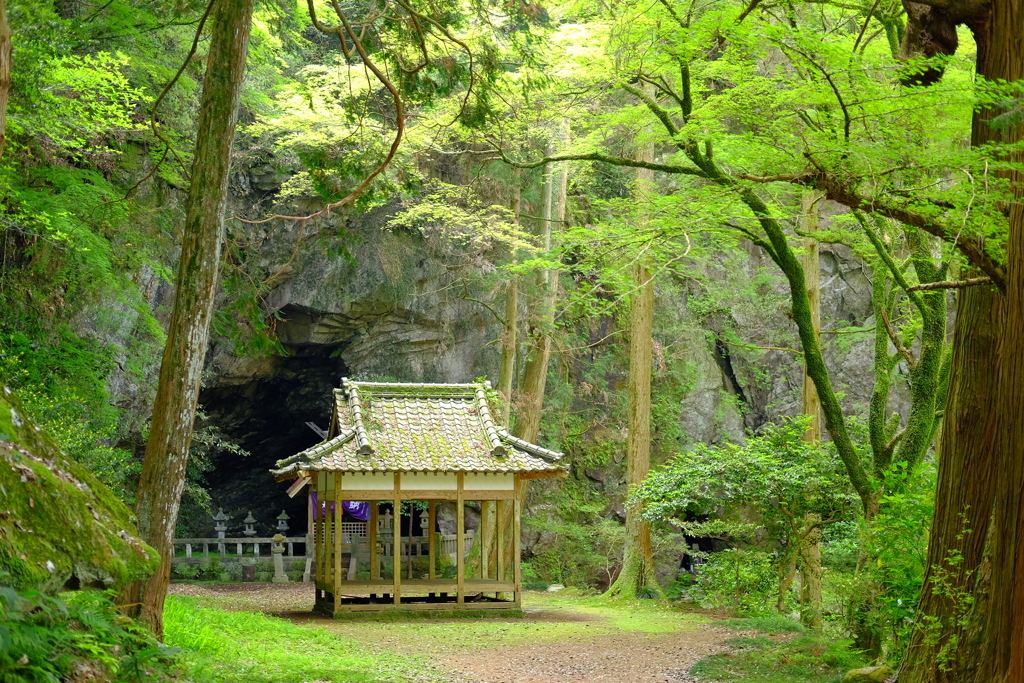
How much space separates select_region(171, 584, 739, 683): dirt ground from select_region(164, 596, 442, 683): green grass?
18.5 inches

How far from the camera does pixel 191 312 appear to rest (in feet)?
23.1

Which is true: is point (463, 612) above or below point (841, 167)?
below

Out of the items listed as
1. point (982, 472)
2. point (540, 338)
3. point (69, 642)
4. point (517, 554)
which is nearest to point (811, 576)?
point (517, 554)

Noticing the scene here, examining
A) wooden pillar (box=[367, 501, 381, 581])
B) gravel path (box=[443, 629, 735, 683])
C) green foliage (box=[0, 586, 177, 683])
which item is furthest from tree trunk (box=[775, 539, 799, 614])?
green foliage (box=[0, 586, 177, 683])

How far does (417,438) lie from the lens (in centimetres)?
1360

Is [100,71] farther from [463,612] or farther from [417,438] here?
[463,612]

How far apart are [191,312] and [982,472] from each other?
6182 millimetres

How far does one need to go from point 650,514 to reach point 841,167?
23.6 ft

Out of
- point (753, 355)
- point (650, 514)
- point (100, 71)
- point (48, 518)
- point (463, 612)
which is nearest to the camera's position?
point (48, 518)

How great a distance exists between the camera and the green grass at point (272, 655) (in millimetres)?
7031

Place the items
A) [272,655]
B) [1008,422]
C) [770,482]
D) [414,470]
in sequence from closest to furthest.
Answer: [1008,422] → [272,655] → [770,482] → [414,470]

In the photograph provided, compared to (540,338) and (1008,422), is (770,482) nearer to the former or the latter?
(1008,422)

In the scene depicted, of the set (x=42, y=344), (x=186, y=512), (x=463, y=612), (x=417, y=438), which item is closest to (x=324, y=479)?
(x=417, y=438)

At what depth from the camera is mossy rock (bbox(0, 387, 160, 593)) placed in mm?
3648
